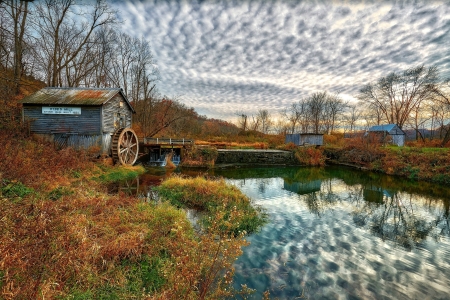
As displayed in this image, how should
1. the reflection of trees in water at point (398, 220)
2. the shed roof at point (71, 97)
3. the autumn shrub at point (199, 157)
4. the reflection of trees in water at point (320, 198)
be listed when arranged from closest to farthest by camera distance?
the reflection of trees in water at point (398, 220) < the reflection of trees in water at point (320, 198) < the shed roof at point (71, 97) < the autumn shrub at point (199, 157)

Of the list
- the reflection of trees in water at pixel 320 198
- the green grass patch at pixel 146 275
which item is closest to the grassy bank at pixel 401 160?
the reflection of trees in water at pixel 320 198

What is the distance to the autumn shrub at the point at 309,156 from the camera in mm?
22938

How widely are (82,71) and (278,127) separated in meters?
34.3

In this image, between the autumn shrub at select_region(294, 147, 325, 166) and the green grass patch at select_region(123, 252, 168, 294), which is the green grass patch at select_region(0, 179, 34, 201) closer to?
the green grass patch at select_region(123, 252, 168, 294)

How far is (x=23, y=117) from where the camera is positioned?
14.5 meters

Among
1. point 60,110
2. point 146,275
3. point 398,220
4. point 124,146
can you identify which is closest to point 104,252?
point 146,275

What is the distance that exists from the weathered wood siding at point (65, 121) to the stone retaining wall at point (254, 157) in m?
11.3

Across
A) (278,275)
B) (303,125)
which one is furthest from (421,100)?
(278,275)

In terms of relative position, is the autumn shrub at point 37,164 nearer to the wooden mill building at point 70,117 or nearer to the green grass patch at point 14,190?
the green grass patch at point 14,190

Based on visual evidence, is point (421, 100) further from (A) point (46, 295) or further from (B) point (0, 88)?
(B) point (0, 88)

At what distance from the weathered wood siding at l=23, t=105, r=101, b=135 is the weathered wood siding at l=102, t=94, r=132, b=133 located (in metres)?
0.49

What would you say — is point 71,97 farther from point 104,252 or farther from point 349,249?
point 349,249

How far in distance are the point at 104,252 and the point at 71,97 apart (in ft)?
49.8

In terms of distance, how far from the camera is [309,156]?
2344 cm
